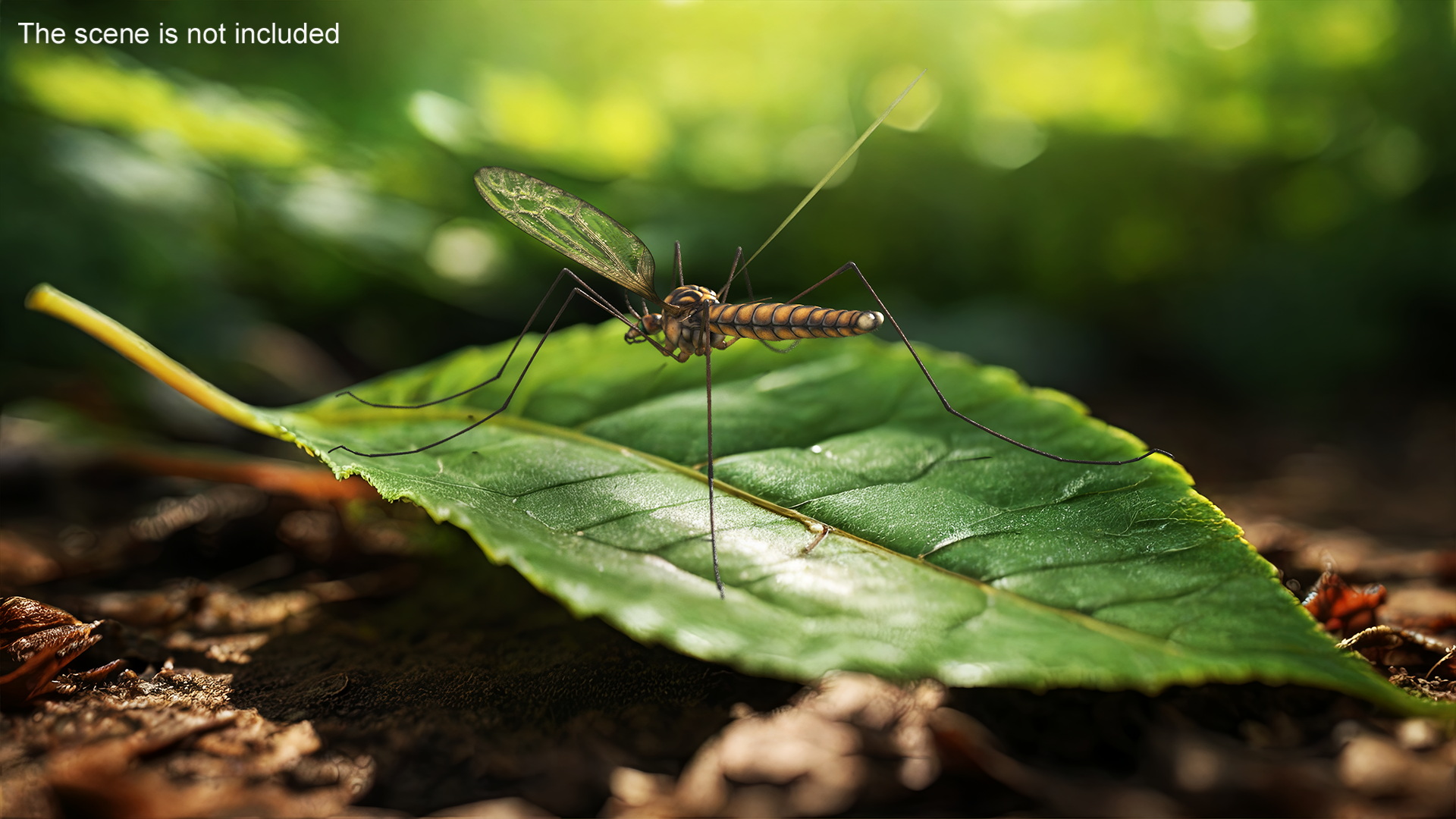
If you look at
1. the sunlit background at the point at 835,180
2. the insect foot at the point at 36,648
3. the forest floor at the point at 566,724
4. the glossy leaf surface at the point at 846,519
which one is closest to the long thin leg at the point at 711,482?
the glossy leaf surface at the point at 846,519

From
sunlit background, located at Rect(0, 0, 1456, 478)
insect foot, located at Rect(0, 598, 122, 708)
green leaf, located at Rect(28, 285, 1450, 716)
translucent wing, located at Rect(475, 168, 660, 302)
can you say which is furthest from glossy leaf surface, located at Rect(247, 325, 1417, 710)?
sunlit background, located at Rect(0, 0, 1456, 478)

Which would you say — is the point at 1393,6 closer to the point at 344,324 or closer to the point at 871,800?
the point at 871,800

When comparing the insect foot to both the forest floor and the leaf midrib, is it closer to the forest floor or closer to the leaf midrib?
the forest floor

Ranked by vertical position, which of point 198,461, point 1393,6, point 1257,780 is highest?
point 1393,6

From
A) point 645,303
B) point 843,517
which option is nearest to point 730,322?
point 645,303

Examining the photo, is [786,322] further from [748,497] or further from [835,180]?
[835,180]

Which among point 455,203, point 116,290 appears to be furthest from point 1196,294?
point 116,290

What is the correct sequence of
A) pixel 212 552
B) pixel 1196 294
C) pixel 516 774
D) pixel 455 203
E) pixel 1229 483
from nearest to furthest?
pixel 516 774, pixel 212 552, pixel 1229 483, pixel 455 203, pixel 1196 294
